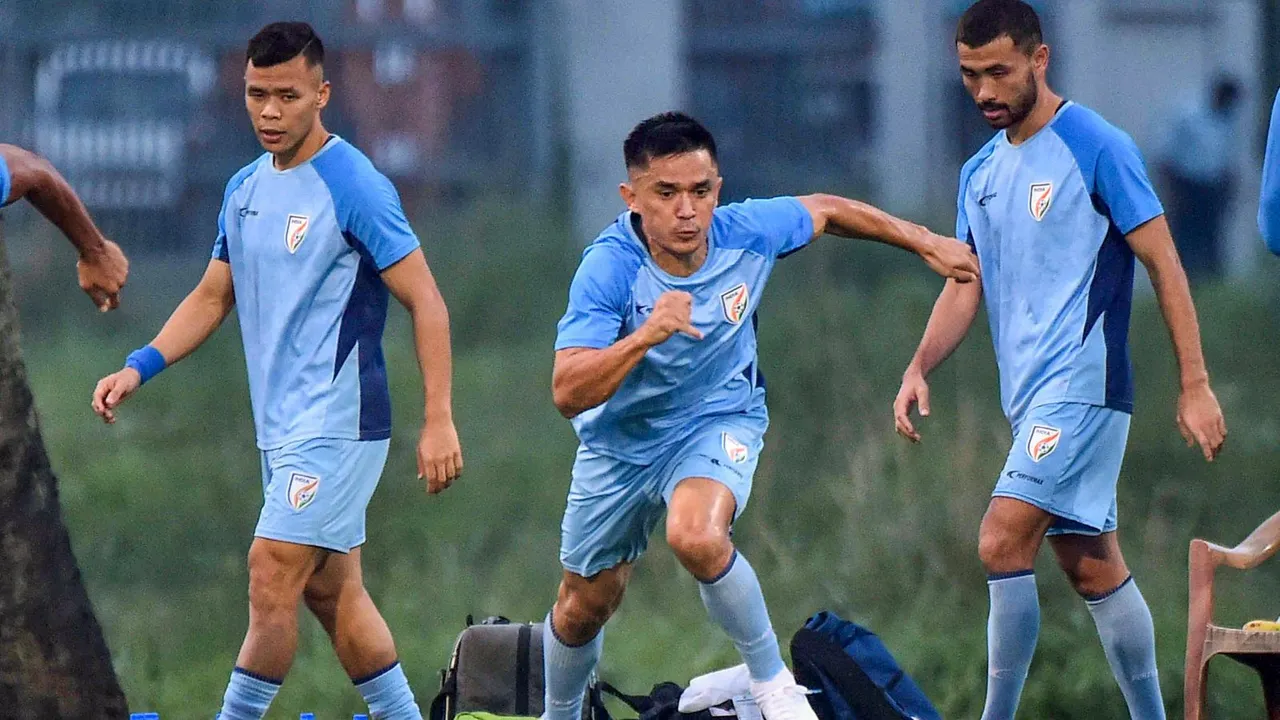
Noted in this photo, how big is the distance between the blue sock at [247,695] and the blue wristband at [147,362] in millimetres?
874

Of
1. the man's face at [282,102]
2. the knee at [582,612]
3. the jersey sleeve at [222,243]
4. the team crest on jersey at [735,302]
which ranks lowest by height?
the knee at [582,612]

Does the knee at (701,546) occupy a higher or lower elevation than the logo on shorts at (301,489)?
lower

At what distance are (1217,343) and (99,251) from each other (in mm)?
8348

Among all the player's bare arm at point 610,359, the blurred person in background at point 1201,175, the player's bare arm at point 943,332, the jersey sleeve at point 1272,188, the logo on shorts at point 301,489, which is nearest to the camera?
the player's bare arm at point 610,359

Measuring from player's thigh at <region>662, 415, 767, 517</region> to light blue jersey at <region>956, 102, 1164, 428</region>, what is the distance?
80cm

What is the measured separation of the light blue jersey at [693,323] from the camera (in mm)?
6227

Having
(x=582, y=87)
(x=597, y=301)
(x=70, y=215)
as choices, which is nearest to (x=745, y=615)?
(x=597, y=301)

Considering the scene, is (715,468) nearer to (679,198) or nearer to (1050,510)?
(679,198)

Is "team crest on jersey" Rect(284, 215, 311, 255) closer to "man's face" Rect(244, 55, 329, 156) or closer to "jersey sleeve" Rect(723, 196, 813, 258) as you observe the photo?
"man's face" Rect(244, 55, 329, 156)

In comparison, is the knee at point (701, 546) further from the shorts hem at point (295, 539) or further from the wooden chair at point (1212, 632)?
the wooden chair at point (1212, 632)

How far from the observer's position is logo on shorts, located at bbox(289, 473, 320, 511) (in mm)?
6285

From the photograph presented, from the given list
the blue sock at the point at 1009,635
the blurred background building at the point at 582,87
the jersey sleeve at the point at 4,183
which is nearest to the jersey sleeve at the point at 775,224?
the blue sock at the point at 1009,635

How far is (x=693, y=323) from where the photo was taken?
624cm

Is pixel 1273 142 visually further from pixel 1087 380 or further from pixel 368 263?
pixel 368 263
